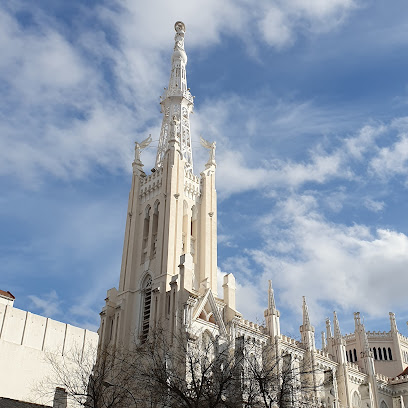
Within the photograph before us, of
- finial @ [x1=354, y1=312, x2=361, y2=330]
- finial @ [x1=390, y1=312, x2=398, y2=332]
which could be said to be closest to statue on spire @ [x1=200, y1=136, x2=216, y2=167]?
finial @ [x1=354, y1=312, x2=361, y2=330]

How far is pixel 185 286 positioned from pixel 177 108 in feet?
78.4

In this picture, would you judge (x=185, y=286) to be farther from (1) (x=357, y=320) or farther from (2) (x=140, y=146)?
(1) (x=357, y=320)

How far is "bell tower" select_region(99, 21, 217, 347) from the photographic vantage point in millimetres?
44781

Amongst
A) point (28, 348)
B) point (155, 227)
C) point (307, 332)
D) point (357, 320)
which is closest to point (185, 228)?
point (155, 227)

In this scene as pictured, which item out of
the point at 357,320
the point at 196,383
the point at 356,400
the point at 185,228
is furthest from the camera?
the point at 357,320

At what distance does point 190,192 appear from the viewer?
52.7m

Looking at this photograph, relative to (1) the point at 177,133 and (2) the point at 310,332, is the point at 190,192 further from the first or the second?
(2) the point at 310,332

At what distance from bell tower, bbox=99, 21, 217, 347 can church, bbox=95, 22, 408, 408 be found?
0.29 ft

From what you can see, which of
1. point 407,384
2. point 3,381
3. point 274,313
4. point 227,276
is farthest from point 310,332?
point 3,381

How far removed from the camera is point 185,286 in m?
42.6

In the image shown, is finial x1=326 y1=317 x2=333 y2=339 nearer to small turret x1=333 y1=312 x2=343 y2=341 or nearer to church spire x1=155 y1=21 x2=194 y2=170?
small turret x1=333 y1=312 x2=343 y2=341

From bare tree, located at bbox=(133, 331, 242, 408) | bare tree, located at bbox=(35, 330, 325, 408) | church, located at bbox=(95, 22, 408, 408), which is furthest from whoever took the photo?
church, located at bbox=(95, 22, 408, 408)

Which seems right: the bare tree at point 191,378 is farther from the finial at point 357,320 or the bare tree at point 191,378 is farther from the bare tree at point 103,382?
the finial at point 357,320

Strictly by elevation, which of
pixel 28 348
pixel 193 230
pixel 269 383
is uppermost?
pixel 193 230
